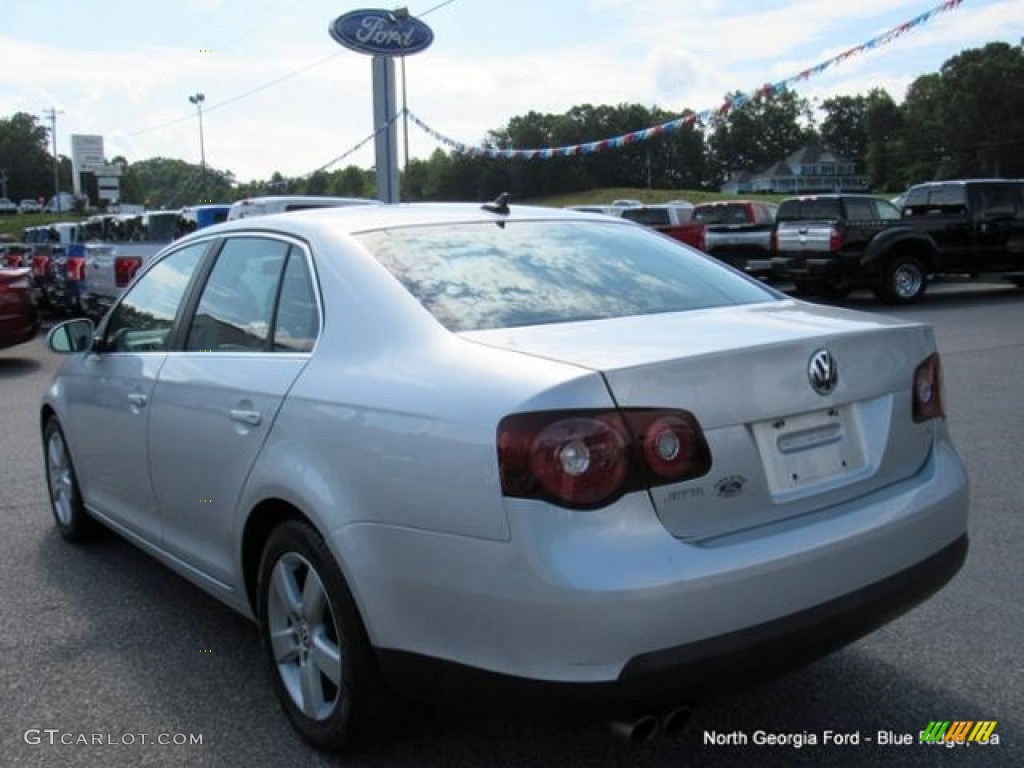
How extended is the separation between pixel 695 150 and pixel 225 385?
143 m

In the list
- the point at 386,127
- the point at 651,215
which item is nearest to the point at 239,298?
the point at 651,215

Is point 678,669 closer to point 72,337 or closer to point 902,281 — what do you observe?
point 72,337

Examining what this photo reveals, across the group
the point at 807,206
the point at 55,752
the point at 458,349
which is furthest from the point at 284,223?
the point at 807,206

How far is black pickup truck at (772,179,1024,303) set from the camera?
54.0 ft

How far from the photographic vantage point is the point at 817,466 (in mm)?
2633

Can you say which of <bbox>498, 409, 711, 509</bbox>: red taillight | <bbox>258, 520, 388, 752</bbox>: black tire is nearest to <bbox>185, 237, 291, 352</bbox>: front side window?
<bbox>258, 520, 388, 752</bbox>: black tire

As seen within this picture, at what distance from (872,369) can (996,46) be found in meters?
114

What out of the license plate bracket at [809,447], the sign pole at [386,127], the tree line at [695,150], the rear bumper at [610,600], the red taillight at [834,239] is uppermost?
the tree line at [695,150]

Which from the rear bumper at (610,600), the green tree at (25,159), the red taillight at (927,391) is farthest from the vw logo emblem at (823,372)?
the green tree at (25,159)

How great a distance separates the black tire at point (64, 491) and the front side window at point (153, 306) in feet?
2.70

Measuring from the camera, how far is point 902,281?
1708 centimetres

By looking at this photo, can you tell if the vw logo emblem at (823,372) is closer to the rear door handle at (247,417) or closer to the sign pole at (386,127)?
the rear door handle at (247,417)

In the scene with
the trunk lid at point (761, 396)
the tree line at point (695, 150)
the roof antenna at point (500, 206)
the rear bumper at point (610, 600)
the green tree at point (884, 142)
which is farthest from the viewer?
the green tree at point (884, 142)

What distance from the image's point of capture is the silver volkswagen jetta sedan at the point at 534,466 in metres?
2.29
